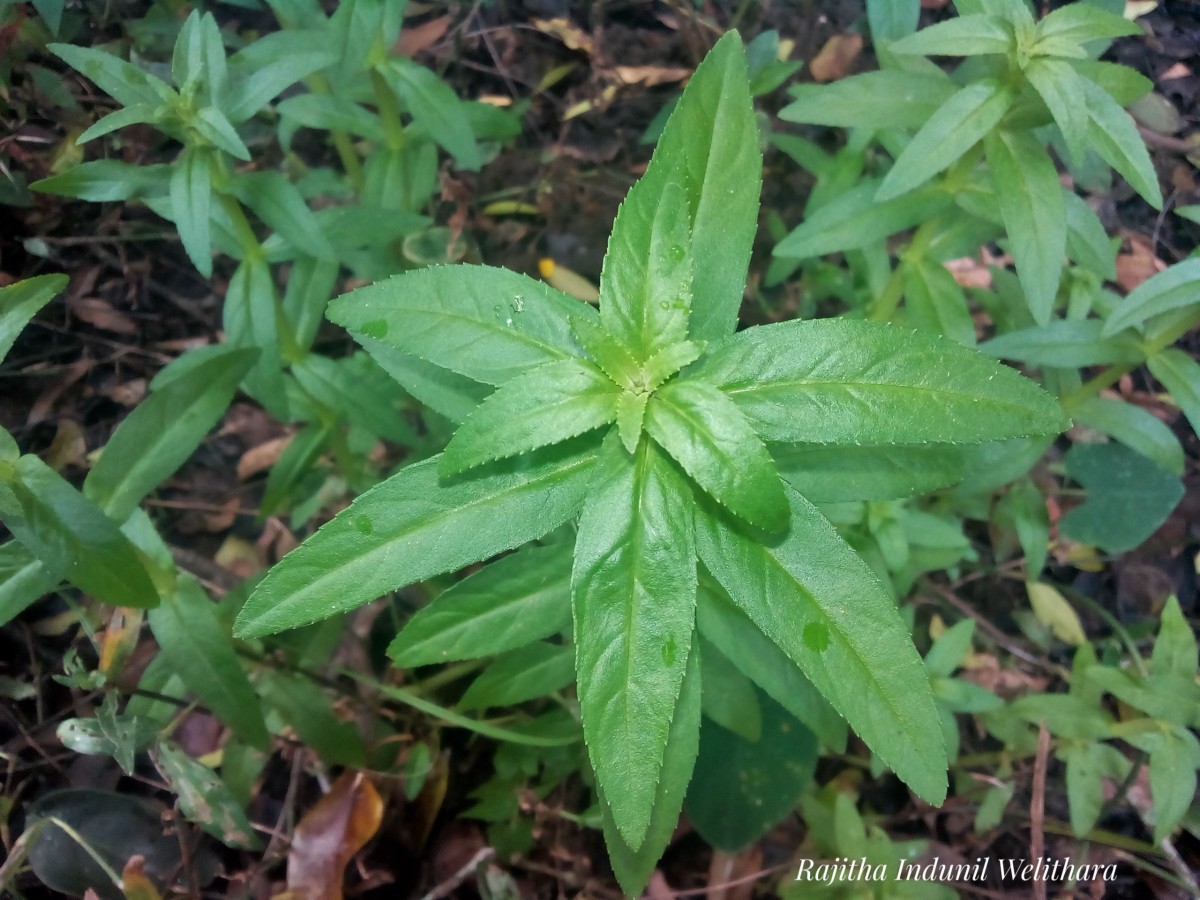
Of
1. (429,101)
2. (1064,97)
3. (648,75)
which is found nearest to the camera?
(1064,97)

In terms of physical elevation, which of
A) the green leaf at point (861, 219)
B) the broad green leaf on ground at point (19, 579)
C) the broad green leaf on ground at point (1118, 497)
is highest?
the green leaf at point (861, 219)

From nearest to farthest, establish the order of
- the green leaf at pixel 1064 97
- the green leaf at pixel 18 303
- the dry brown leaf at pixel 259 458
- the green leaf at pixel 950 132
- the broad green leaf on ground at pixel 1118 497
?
the green leaf at pixel 18 303 < the green leaf at pixel 1064 97 < the green leaf at pixel 950 132 < the broad green leaf on ground at pixel 1118 497 < the dry brown leaf at pixel 259 458

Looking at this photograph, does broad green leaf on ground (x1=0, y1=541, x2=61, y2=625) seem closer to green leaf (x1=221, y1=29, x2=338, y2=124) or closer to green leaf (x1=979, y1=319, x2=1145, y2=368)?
green leaf (x1=221, y1=29, x2=338, y2=124)

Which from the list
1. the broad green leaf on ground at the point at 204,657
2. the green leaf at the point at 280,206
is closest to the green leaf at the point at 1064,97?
the green leaf at the point at 280,206

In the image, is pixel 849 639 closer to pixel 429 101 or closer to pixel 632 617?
pixel 632 617

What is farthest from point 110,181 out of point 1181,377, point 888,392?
point 1181,377

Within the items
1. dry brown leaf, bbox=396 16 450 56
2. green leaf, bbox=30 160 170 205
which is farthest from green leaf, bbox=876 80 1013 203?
dry brown leaf, bbox=396 16 450 56

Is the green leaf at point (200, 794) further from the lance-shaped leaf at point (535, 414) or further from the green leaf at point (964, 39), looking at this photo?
the green leaf at point (964, 39)
